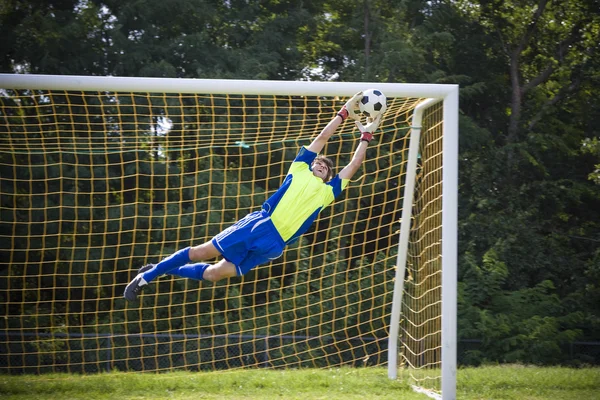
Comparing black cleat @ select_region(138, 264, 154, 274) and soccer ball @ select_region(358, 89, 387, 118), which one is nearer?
soccer ball @ select_region(358, 89, 387, 118)

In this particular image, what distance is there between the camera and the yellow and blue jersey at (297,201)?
255 inches

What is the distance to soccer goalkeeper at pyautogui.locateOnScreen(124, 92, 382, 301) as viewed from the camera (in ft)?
21.1

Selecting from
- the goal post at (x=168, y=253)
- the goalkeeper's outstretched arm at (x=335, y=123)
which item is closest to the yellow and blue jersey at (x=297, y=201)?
the goalkeeper's outstretched arm at (x=335, y=123)

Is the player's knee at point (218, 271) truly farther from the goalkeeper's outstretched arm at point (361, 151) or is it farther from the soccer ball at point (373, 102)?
the soccer ball at point (373, 102)

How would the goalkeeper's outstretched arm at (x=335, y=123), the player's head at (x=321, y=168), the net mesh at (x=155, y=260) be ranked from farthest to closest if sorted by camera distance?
the net mesh at (x=155, y=260) → the player's head at (x=321, y=168) → the goalkeeper's outstretched arm at (x=335, y=123)

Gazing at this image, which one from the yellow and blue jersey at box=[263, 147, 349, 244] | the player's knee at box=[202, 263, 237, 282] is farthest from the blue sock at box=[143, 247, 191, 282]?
the yellow and blue jersey at box=[263, 147, 349, 244]

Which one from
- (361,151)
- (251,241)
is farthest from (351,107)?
(251,241)

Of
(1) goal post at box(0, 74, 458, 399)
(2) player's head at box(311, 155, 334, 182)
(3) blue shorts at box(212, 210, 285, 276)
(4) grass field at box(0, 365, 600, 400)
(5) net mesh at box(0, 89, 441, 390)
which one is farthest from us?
(5) net mesh at box(0, 89, 441, 390)

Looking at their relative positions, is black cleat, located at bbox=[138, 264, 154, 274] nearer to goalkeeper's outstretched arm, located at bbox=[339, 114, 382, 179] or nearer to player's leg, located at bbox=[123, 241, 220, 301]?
player's leg, located at bbox=[123, 241, 220, 301]

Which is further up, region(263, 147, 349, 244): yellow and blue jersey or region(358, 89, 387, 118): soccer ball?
region(358, 89, 387, 118): soccer ball

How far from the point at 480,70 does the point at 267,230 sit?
12646mm

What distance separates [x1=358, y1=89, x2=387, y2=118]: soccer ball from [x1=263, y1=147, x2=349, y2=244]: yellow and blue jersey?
0.62m

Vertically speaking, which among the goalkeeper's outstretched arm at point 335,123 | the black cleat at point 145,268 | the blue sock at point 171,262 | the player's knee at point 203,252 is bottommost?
the black cleat at point 145,268

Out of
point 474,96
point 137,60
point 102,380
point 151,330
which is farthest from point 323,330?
point 474,96
